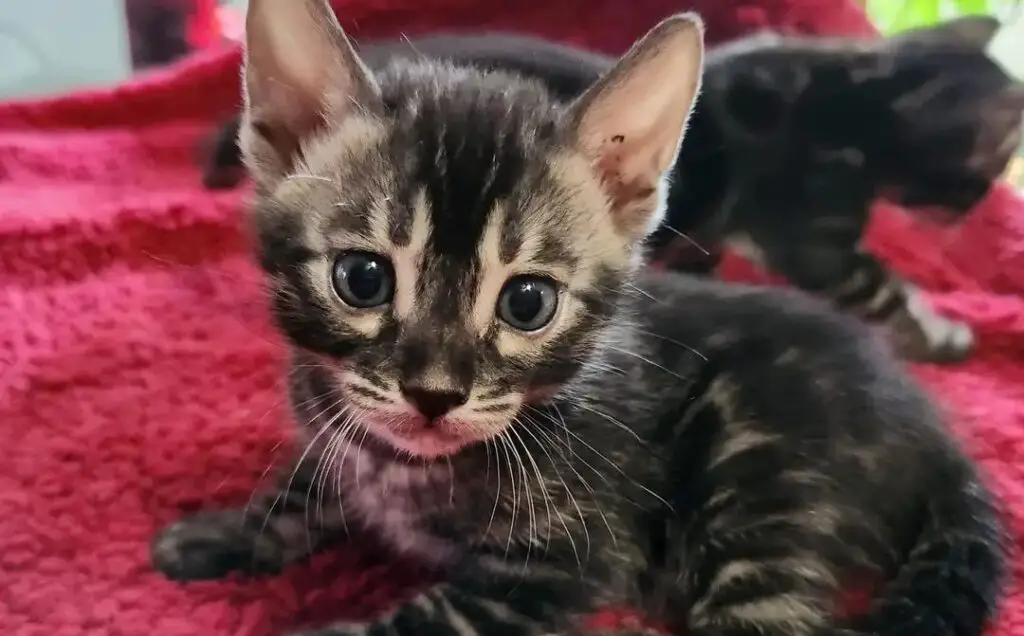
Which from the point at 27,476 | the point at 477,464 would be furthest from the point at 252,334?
the point at 477,464

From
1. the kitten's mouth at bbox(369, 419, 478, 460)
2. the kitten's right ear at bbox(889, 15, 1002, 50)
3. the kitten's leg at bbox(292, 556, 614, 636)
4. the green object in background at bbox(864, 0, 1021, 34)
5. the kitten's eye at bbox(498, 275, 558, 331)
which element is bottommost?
the kitten's leg at bbox(292, 556, 614, 636)

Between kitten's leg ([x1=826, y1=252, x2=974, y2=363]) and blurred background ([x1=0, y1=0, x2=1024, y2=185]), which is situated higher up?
blurred background ([x1=0, y1=0, x2=1024, y2=185])

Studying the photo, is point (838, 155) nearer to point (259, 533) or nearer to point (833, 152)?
point (833, 152)

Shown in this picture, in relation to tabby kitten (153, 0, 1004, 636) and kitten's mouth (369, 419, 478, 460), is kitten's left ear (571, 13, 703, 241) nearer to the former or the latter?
tabby kitten (153, 0, 1004, 636)

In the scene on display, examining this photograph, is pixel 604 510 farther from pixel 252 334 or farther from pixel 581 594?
pixel 252 334

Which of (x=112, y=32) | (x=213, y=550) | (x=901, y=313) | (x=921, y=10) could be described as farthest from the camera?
(x=112, y=32)

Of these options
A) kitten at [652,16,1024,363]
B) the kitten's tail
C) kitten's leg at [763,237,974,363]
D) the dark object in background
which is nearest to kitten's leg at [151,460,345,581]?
the kitten's tail

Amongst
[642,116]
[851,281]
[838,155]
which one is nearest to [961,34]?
[838,155]
